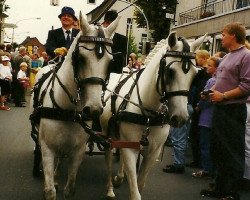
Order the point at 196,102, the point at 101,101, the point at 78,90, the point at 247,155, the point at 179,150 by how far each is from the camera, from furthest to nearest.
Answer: the point at 196,102 < the point at 179,150 < the point at 247,155 < the point at 78,90 < the point at 101,101

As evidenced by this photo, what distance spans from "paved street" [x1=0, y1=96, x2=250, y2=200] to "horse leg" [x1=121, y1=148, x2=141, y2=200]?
1630 millimetres

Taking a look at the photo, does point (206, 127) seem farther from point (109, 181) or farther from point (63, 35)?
point (63, 35)

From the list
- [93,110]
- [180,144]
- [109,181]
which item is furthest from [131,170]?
[180,144]

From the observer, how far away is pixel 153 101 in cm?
607

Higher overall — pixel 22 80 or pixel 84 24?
pixel 84 24

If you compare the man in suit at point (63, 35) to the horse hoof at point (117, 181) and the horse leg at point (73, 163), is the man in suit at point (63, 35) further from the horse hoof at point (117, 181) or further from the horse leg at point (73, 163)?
the horse leg at point (73, 163)

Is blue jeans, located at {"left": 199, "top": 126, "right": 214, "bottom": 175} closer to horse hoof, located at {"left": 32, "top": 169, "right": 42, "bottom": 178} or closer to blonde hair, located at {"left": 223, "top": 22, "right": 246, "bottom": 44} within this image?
blonde hair, located at {"left": 223, "top": 22, "right": 246, "bottom": 44}

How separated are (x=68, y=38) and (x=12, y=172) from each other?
256cm

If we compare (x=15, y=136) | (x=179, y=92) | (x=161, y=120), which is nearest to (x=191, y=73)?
(x=179, y=92)

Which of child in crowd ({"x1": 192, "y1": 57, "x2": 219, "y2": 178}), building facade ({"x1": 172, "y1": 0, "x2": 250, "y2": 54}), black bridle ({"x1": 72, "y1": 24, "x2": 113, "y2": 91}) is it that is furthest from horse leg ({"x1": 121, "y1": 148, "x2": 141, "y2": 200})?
building facade ({"x1": 172, "y1": 0, "x2": 250, "y2": 54})

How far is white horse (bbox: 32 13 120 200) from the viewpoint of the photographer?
5055mm

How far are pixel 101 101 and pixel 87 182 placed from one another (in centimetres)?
356

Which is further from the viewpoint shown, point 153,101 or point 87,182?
point 87,182

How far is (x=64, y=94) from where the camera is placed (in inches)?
225
